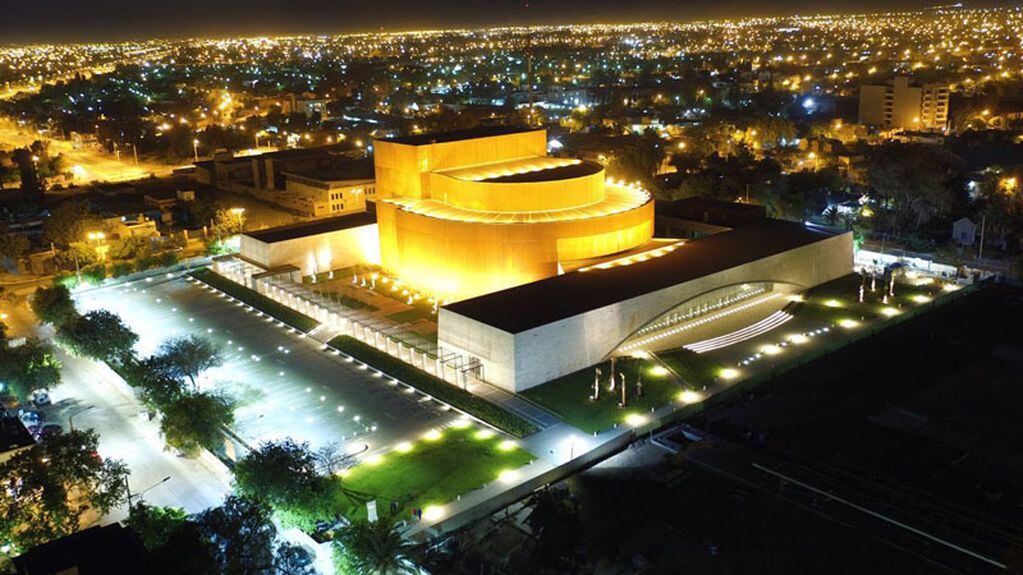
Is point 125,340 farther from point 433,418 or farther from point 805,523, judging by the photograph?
point 805,523

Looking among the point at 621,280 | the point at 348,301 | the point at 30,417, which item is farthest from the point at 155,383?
the point at 621,280

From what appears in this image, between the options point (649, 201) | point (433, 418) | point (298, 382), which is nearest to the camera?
point (433, 418)

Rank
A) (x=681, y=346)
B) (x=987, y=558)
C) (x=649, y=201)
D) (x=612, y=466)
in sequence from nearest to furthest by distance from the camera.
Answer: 1. (x=987, y=558)
2. (x=612, y=466)
3. (x=681, y=346)
4. (x=649, y=201)

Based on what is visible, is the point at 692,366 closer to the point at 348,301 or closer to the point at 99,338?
the point at 348,301

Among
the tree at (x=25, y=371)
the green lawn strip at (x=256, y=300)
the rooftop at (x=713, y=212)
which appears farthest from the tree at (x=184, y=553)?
the rooftop at (x=713, y=212)

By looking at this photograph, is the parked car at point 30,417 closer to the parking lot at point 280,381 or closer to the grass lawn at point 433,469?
the parking lot at point 280,381

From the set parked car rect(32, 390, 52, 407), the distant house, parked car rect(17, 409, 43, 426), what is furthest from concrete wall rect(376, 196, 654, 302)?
the distant house

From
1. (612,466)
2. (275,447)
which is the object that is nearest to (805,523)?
(612,466)
